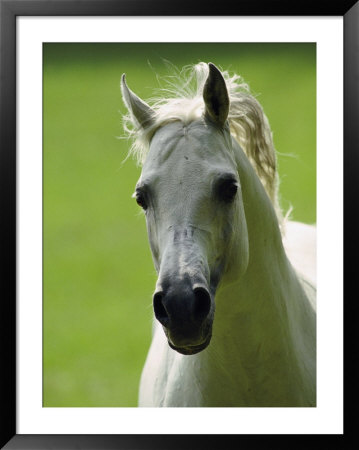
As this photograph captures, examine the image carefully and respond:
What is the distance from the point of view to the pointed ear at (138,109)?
67.6 inches

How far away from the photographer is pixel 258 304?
A: 176 cm

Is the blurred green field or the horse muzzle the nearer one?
the horse muzzle

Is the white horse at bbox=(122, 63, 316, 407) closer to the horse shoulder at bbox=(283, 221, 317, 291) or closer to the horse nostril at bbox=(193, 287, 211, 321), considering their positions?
the horse nostril at bbox=(193, 287, 211, 321)

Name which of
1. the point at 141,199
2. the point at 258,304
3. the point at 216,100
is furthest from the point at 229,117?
the point at 258,304

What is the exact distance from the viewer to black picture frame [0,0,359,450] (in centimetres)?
187

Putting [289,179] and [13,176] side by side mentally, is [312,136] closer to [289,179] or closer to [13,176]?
[13,176]

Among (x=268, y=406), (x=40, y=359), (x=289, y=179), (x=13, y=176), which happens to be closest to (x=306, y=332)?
(x=268, y=406)

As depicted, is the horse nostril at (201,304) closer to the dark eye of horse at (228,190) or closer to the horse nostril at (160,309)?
the horse nostril at (160,309)

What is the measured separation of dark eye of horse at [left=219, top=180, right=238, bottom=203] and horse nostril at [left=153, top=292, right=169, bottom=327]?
0.31 metres

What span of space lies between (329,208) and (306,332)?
385mm

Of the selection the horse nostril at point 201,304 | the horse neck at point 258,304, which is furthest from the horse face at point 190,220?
the horse neck at point 258,304

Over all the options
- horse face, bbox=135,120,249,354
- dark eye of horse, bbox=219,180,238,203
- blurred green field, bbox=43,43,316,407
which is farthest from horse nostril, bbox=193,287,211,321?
blurred green field, bbox=43,43,316,407

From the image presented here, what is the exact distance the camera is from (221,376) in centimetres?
179

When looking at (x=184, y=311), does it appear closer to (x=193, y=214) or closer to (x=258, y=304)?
(x=193, y=214)
